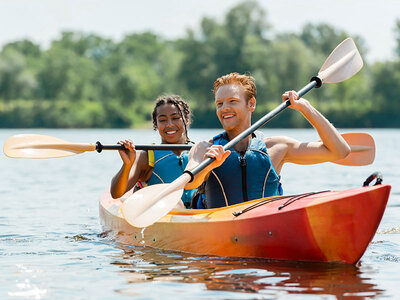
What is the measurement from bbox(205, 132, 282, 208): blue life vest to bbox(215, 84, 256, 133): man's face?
0.43 feet

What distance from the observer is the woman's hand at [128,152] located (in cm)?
554

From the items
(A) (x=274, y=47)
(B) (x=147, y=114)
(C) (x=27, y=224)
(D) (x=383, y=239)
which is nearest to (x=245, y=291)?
(D) (x=383, y=239)

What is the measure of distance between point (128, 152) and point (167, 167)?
45 cm

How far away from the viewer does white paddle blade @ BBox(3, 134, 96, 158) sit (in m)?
6.14

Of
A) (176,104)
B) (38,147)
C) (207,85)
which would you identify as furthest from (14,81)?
(176,104)

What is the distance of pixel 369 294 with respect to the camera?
157 inches

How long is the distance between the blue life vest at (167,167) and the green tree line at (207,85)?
31814mm

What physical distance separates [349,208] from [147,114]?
45.0m

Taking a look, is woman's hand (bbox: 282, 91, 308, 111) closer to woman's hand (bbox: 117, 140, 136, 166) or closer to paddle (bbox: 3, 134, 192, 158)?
woman's hand (bbox: 117, 140, 136, 166)

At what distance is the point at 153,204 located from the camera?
4.74 metres

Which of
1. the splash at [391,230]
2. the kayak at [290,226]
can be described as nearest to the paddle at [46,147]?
the kayak at [290,226]

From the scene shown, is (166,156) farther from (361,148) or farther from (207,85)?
(207,85)

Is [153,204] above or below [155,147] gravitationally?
below

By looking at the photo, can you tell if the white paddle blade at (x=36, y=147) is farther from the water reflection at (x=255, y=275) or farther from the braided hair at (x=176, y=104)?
the water reflection at (x=255, y=275)
